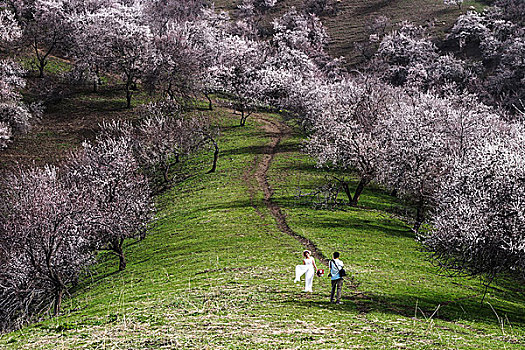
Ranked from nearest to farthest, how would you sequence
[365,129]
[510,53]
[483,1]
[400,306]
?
[400,306] → [365,129] → [510,53] → [483,1]

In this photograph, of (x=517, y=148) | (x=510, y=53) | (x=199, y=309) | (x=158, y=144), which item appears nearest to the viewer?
(x=199, y=309)

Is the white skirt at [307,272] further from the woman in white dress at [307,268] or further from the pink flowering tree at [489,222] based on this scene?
the pink flowering tree at [489,222]

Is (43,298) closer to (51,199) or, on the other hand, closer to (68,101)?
(51,199)

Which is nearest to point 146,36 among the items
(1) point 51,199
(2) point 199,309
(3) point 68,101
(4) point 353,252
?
(3) point 68,101

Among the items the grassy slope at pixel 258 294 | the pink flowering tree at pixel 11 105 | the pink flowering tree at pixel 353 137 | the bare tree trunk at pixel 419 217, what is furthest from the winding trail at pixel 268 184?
the pink flowering tree at pixel 11 105

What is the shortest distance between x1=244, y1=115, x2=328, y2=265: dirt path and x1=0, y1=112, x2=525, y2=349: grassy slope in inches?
45.2

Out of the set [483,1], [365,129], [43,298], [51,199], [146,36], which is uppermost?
[483,1]

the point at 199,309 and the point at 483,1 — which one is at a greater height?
the point at 483,1

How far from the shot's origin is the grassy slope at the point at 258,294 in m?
16.4

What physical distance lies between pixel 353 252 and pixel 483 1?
7272 inches

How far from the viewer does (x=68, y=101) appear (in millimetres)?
102750

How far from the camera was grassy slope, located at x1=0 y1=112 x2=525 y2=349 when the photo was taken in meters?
16.4

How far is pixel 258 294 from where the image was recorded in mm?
24656

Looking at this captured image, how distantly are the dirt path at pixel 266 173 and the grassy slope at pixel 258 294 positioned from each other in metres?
1.15
